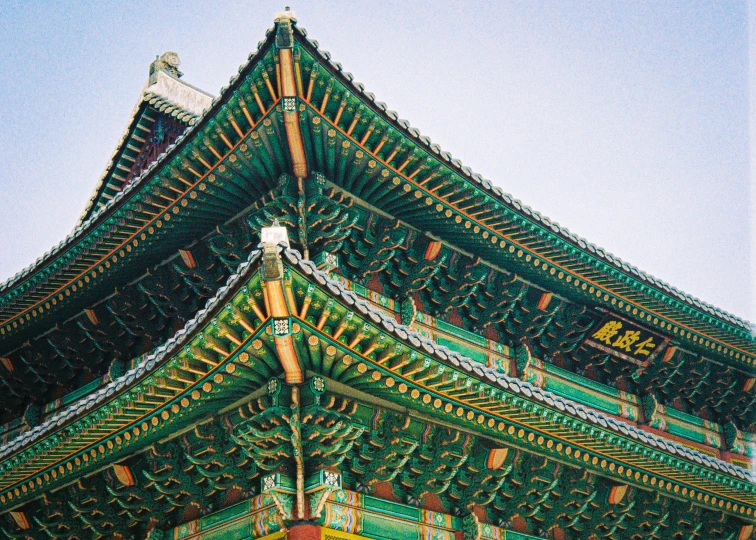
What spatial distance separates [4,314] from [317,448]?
811 centimetres

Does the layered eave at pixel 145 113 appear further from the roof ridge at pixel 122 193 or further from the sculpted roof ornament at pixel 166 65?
the roof ridge at pixel 122 193

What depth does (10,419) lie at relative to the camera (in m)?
17.1

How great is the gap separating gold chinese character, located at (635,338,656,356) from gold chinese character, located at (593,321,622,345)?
743 mm

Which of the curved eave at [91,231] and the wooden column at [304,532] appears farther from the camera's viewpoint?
the curved eave at [91,231]

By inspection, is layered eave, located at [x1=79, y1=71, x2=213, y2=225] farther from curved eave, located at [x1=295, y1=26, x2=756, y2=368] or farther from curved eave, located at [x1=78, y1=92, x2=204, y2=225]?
curved eave, located at [x1=295, y1=26, x2=756, y2=368]

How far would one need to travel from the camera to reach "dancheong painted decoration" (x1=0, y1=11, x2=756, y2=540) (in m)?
10.2

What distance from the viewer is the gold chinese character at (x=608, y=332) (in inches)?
664

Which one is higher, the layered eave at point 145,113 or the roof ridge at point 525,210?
the layered eave at point 145,113

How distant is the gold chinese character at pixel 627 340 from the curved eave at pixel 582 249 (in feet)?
1.00

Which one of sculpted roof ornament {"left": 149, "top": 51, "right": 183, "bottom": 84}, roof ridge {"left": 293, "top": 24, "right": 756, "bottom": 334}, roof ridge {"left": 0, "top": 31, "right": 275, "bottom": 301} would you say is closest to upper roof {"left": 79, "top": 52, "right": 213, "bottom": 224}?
sculpted roof ornament {"left": 149, "top": 51, "right": 183, "bottom": 84}

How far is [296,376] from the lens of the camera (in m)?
10.2

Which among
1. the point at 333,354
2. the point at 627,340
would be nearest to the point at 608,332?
the point at 627,340

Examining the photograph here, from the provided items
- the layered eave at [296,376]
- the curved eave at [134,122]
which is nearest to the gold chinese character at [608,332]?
the layered eave at [296,376]

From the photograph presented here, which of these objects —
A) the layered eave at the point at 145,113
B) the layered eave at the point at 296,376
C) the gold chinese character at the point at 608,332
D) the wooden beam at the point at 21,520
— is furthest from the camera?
the layered eave at the point at 145,113
